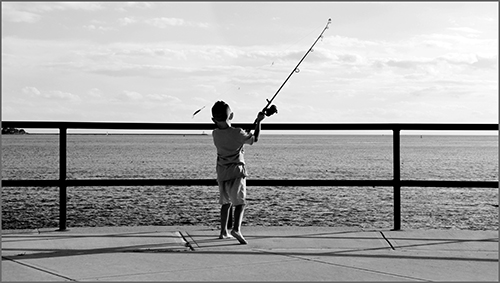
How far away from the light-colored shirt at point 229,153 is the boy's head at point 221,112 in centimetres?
11

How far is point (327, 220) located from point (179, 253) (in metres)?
11.1

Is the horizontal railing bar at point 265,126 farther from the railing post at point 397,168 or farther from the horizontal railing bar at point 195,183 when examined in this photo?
the horizontal railing bar at point 195,183

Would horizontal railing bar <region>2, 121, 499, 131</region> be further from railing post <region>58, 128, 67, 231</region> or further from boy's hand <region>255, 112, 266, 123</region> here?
boy's hand <region>255, 112, 266, 123</region>

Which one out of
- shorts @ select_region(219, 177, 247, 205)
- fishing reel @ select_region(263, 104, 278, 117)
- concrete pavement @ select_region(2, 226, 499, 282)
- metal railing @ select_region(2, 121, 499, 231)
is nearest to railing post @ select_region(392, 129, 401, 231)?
metal railing @ select_region(2, 121, 499, 231)

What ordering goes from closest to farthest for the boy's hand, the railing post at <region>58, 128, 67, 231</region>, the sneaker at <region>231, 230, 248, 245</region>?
the sneaker at <region>231, 230, 248, 245</region>
the boy's hand
the railing post at <region>58, 128, 67, 231</region>

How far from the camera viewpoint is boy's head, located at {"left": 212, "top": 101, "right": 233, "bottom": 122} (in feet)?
20.9

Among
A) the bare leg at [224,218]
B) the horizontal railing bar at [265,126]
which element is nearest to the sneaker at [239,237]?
the bare leg at [224,218]

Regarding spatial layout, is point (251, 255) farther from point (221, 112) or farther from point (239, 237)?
point (221, 112)

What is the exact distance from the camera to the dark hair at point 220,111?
6379 mm

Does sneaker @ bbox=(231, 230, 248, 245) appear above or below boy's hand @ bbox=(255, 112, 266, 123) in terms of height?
below

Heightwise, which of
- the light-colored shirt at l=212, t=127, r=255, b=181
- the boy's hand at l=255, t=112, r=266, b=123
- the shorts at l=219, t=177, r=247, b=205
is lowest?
the shorts at l=219, t=177, r=247, b=205

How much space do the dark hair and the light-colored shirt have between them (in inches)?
4.5

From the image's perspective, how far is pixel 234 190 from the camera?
6.44 meters

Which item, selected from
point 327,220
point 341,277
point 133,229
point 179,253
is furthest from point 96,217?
point 341,277
